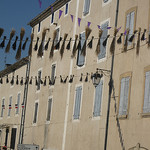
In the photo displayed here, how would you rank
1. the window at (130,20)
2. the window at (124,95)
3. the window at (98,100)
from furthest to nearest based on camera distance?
1. the window at (98,100)
2. the window at (130,20)
3. the window at (124,95)

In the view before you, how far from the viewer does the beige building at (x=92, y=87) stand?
18188 mm

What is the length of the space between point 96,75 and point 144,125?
3.40m

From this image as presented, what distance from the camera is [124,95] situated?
19266 mm

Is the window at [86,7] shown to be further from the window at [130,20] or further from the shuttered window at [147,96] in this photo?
the shuttered window at [147,96]

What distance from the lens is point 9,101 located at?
37688mm

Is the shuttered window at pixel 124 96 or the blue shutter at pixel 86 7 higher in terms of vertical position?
the blue shutter at pixel 86 7

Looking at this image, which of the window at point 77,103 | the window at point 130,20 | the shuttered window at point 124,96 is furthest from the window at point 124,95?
the window at point 77,103

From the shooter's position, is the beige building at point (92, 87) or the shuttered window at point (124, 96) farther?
the shuttered window at point (124, 96)

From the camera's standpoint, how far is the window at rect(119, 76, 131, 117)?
19016 mm

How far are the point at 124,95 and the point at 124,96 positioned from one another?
0.04m

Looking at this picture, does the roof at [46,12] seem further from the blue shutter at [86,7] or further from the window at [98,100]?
the window at [98,100]

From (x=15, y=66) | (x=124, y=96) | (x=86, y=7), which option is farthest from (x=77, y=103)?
(x=15, y=66)

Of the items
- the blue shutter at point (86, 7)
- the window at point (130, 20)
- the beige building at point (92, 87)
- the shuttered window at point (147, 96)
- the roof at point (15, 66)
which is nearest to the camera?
the shuttered window at point (147, 96)

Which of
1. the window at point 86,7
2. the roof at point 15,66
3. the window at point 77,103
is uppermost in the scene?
the window at point 86,7
